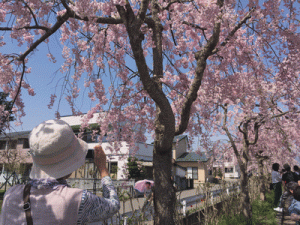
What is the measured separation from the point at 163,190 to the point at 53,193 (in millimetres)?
2202

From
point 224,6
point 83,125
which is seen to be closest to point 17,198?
point 224,6

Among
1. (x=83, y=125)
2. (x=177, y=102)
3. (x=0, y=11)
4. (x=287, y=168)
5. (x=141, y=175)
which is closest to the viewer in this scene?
(x=0, y=11)

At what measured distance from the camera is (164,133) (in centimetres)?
327

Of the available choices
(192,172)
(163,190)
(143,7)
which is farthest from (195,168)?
(143,7)

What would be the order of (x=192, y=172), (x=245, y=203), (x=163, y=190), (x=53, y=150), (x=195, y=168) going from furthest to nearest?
1. (x=192, y=172)
2. (x=195, y=168)
3. (x=245, y=203)
4. (x=163, y=190)
5. (x=53, y=150)

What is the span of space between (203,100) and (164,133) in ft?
9.94

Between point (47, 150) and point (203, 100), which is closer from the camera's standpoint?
point (47, 150)

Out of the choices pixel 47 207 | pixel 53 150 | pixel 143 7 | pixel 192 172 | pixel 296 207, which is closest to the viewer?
pixel 47 207

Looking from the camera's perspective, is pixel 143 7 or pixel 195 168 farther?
pixel 195 168

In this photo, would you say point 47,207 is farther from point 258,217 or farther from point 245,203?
point 258,217

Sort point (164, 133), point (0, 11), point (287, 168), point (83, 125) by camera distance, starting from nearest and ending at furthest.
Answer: point (164, 133)
point (0, 11)
point (83, 125)
point (287, 168)

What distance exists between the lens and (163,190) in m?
3.23

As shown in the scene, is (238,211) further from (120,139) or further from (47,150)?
(47,150)

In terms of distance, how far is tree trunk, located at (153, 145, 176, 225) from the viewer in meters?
3.17
